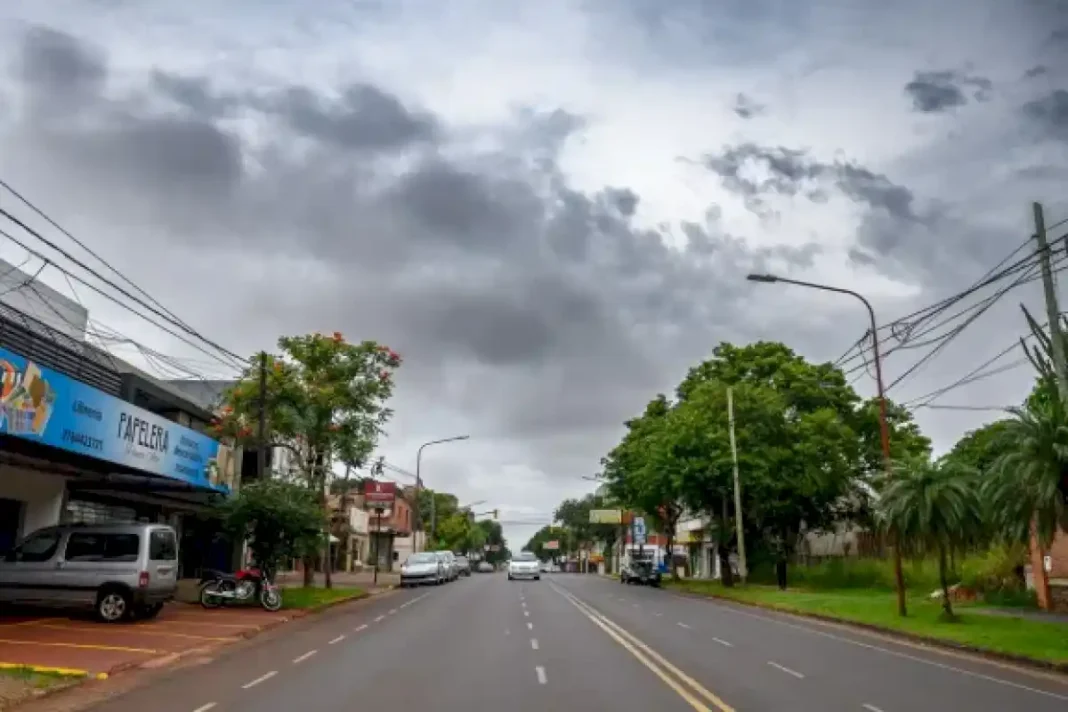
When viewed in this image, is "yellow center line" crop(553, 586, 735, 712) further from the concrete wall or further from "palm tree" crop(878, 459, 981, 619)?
the concrete wall

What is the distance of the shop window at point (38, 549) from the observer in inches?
885

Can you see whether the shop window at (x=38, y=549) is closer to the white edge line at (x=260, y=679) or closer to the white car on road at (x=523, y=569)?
the white edge line at (x=260, y=679)

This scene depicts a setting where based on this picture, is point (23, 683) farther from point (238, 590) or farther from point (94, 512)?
point (94, 512)

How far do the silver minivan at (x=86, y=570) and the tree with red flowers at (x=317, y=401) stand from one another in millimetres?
12690

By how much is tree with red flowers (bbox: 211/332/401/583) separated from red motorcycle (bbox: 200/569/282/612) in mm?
6728

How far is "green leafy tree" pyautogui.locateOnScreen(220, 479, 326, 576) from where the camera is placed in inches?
1145

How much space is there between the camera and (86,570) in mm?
22328

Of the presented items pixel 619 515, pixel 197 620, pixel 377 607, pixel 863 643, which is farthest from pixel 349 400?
pixel 619 515

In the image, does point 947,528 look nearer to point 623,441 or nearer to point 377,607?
point 377,607

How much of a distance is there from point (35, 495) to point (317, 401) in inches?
426

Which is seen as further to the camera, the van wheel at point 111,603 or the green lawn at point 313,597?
the green lawn at point 313,597

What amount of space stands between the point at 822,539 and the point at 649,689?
171 ft

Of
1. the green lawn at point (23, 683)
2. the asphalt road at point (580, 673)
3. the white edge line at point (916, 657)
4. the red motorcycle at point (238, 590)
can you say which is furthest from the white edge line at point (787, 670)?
the red motorcycle at point (238, 590)

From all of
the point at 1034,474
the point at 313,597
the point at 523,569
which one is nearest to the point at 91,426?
the point at 313,597
